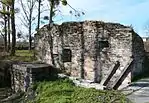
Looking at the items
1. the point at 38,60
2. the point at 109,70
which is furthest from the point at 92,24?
the point at 38,60

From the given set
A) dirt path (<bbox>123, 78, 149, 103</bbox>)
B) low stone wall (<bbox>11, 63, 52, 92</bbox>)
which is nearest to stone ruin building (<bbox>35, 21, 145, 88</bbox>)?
dirt path (<bbox>123, 78, 149, 103</bbox>)

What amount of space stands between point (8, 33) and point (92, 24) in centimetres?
1810

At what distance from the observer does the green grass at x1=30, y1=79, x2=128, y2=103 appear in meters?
10.5

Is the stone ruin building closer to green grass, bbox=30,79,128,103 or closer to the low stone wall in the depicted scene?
green grass, bbox=30,79,128,103

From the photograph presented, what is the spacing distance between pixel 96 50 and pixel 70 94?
158 inches

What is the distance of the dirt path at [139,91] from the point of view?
1039 cm

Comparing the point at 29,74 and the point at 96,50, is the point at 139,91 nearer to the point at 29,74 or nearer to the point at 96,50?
the point at 96,50

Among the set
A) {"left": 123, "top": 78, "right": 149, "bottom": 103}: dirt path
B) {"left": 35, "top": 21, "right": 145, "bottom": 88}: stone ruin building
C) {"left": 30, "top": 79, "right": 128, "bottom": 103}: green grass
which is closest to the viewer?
{"left": 123, "top": 78, "right": 149, "bottom": 103}: dirt path

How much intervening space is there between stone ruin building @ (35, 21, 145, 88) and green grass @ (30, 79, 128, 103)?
56.9 inches

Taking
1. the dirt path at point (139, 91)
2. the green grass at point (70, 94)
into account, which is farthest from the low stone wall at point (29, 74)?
the dirt path at point (139, 91)

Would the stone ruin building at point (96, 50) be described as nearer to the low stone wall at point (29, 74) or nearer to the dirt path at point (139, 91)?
the dirt path at point (139, 91)

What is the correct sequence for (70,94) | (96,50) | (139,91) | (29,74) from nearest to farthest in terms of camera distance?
1. (139,91)
2. (70,94)
3. (29,74)
4. (96,50)

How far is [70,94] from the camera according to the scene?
11.7 m

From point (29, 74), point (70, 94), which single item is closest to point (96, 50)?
point (29, 74)
